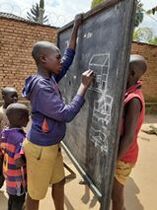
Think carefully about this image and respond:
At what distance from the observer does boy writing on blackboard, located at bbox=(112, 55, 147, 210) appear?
2135 mm

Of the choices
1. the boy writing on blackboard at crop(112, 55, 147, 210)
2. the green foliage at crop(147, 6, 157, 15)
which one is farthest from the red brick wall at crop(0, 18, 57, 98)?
the boy writing on blackboard at crop(112, 55, 147, 210)

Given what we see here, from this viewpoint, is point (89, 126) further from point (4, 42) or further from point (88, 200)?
point (4, 42)

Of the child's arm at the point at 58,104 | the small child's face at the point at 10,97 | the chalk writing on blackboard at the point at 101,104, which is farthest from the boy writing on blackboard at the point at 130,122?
the small child's face at the point at 10,97

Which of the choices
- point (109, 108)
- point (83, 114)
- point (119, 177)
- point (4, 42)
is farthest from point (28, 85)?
point (4, 42)

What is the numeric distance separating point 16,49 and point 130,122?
6.28 metres

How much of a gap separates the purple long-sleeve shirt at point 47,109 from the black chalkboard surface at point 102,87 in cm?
18

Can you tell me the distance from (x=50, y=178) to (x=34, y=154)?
0.27m

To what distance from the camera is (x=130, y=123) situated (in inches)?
83.9

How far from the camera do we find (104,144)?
1995 millimetres

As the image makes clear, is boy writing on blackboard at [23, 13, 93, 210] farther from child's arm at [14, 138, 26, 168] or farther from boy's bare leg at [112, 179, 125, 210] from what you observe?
boy's bare leg at [112, 179, 125, 210]

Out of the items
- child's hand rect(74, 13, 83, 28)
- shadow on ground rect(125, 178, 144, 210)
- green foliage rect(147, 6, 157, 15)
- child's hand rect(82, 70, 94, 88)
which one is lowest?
shadow on ground rect(125, 178, 144, 210)

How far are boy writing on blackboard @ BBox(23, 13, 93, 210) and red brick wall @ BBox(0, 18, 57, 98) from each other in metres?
5.57

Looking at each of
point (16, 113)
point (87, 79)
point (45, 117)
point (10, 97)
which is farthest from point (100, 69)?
point (10, 97)

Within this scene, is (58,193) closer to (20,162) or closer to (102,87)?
(20,162)
